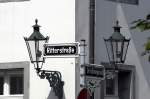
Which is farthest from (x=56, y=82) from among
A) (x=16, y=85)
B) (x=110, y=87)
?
(x=110, y=87)

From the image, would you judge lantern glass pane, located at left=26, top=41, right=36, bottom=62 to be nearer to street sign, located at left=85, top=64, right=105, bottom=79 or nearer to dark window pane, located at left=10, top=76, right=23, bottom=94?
street sign, located at left=85, top=64, right=105, bottom=79

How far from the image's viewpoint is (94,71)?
35.1 feet

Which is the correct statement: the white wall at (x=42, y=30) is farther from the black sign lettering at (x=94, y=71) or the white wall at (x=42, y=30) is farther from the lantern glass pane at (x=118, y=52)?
the black sign lettering at (x=94, y=71)

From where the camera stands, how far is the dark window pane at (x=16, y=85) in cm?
1476

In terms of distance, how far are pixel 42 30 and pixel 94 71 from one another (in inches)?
151

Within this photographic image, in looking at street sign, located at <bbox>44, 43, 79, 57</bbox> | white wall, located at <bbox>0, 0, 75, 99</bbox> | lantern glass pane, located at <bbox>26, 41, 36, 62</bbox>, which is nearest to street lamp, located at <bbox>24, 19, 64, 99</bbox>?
lantern glass pane, located at <bbox>26, 41, 36, 62</bbox>

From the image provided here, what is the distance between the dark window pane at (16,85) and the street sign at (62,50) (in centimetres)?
302

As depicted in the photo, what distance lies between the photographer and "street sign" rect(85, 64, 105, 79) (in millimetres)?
10383

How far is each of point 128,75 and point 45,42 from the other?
378 cm

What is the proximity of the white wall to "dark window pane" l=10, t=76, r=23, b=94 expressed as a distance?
18.4 inches

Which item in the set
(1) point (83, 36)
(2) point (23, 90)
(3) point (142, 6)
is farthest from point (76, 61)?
(3) point (142, 6)

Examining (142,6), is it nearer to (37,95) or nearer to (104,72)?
(37,95)

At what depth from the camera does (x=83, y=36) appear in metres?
14.0

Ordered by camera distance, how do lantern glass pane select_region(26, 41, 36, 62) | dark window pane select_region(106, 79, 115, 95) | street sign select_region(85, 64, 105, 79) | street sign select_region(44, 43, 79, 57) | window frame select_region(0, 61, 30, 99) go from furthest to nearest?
dark window pane select_region(106, 79, 115, 95), window frame select_region(0, 61, 30, 99), lantern glass pane select_region(26, 41, 36, 62), street sign select_region(44, 43, 79, 57), street sign select_region(85, 64, 105, 79)
